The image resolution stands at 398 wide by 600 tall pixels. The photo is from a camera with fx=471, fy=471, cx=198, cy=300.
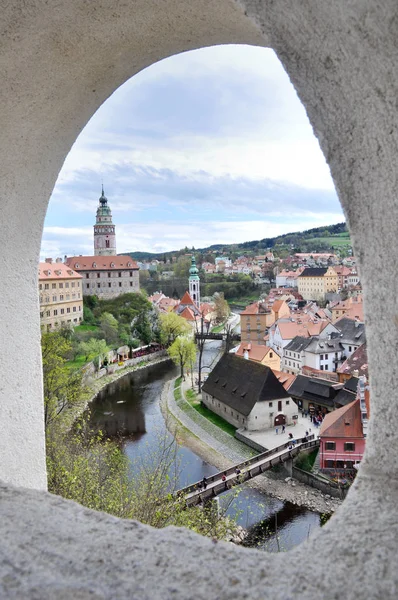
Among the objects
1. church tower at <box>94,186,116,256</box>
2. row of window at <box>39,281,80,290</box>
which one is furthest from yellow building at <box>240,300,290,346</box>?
church tower at <box>94,186,116,256</box>

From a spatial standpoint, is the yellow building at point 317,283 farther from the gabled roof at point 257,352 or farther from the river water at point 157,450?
the gabled roof at point 257,352

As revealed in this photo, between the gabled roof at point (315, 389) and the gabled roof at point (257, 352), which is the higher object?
the gabled roof at point (257, 352)

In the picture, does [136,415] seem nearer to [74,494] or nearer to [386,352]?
[74,494]

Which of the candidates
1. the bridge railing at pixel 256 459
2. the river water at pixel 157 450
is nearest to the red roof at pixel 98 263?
the river water at pixel 157 450

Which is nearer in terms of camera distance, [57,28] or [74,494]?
[57,28]

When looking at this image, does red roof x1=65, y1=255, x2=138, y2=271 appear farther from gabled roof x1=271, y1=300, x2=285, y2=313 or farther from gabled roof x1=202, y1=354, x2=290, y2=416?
gabled roof x1=202, y1=354, x2=290, y2=416

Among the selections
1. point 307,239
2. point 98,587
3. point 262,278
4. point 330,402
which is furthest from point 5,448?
point 307,239

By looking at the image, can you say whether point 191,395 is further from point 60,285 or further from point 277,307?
point 60,285
